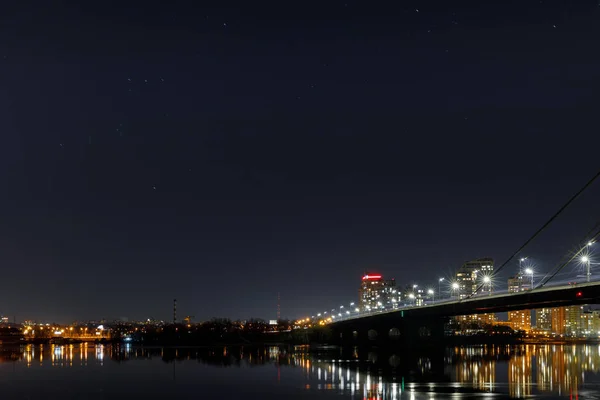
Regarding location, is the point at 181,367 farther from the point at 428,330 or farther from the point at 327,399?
the point at 428,330

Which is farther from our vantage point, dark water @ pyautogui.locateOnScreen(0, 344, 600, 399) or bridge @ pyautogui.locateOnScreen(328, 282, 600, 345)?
bridge @ pyautogui.locateOnScreen(328, 282, 600, 345)

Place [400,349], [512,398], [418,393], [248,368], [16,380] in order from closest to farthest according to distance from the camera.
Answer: [512,398] → [418,393] → [16,380] → [248,368] → [400,349]

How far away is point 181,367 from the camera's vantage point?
8869 centimetres

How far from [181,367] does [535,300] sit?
133ft

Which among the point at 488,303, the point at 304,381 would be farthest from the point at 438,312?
the point at 304,381

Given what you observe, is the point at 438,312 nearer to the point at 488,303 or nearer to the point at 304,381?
the point at 488,303

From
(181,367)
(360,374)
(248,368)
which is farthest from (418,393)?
(181,367)

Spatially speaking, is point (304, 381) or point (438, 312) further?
point (438, 312)

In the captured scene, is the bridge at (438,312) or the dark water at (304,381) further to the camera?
the bridge at (438,312)

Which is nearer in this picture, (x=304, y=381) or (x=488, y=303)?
(x=304, y=381)

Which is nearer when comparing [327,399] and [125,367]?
[327,399]

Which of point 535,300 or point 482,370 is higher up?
point 535,300

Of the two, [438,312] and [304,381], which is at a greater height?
[438,312]

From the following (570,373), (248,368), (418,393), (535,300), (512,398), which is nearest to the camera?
(512,398)
